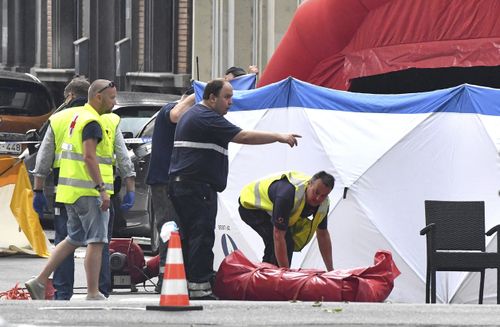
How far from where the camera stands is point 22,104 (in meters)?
31.5

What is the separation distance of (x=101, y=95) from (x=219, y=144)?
94cm

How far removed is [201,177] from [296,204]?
820mm

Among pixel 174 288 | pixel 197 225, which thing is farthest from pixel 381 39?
pixel 174 288

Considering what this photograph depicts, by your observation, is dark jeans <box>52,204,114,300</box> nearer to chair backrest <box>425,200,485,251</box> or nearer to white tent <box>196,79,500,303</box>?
white tent <box>196,79,500,303</box>

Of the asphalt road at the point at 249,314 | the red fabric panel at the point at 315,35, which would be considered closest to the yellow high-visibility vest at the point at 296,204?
the asphalt road at the point at 249,314

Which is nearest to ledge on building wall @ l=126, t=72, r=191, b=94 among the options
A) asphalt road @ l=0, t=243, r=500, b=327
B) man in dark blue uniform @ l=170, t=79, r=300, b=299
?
man in dark blue uniform @ l=170, t=79, r=300, b=299

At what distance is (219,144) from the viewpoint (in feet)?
43.8

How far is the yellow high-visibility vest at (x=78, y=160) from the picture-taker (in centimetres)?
1322

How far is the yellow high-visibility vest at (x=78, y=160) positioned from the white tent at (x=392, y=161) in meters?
2.17

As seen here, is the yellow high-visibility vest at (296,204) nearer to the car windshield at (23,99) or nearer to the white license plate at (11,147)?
the white license plate at (11,147)

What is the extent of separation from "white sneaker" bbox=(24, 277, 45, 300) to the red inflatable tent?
18.1 feet

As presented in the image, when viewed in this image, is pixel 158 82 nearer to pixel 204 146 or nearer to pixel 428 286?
pixel 428 286

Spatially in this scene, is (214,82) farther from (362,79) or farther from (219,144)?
(362,79)

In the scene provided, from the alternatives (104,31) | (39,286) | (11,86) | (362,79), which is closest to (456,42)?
(362,79)
